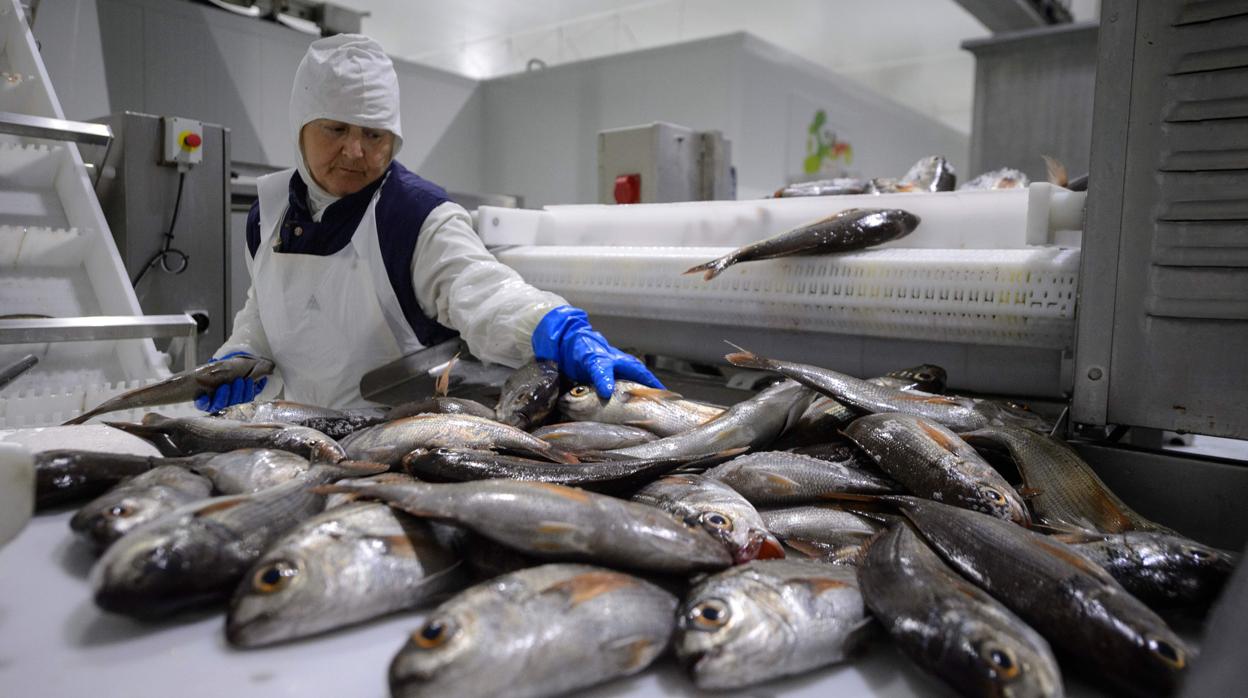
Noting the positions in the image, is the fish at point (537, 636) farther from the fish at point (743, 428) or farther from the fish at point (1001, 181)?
the fish at point (1001, 181)

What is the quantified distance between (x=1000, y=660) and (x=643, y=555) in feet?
1.57

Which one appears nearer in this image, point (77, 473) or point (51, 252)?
point (77, 473)

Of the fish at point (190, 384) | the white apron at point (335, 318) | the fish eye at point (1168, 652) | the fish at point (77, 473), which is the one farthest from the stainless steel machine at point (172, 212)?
the fish eye at point (1168, 652)

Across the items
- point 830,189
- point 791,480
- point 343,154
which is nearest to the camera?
point 791,480

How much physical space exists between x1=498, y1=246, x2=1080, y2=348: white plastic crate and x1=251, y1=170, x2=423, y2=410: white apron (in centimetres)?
63

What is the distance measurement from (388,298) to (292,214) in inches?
22.0

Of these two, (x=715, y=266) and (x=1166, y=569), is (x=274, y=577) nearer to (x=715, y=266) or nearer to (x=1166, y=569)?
(x=1166, y=569)

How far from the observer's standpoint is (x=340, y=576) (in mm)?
1021

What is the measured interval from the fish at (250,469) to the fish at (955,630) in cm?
101

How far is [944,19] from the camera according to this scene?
1080 centimetres

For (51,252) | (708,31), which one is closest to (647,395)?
(51,252)

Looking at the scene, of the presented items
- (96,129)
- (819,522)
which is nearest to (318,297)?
(96,129)

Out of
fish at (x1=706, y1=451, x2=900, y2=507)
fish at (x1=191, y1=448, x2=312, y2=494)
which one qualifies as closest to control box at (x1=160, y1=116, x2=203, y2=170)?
fish at (x1=191, y1=448, x2=312, y2=494)

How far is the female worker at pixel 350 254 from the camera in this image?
2762 millimetres
